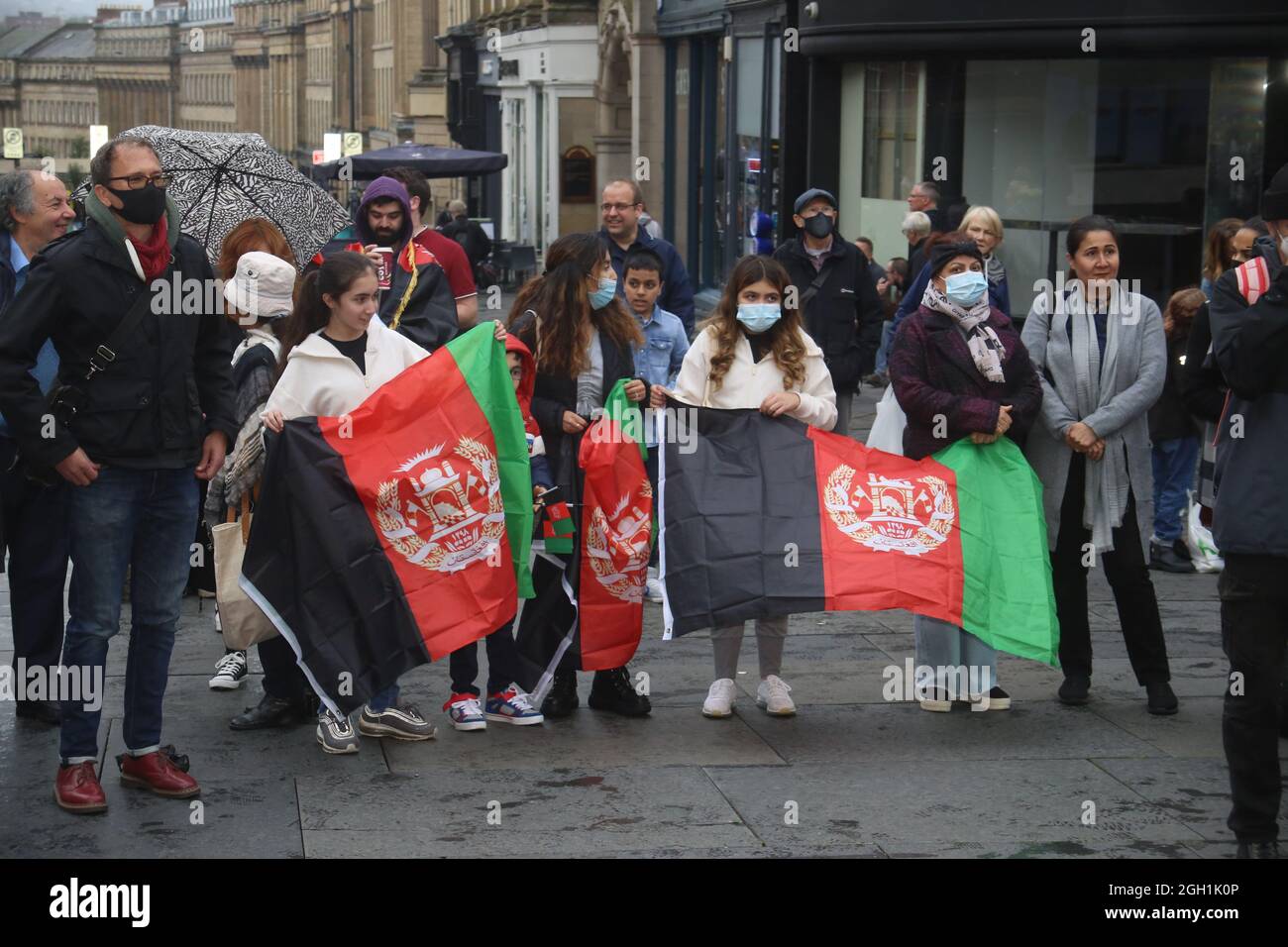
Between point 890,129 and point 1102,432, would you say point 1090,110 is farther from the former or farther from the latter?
point 1102,432

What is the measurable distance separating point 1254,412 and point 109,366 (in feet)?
11.6

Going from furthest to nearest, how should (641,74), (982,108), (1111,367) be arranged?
(641,74) < (982,108) < (1111,367)

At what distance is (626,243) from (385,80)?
223 ft

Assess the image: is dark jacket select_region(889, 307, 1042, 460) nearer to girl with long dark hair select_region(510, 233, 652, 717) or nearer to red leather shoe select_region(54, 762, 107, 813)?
girl with long dark hair select_region(510, 233, 652, 717)

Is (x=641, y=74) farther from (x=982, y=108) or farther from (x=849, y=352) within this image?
(x=849, y=352)

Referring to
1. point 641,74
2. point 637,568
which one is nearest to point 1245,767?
point 637,568

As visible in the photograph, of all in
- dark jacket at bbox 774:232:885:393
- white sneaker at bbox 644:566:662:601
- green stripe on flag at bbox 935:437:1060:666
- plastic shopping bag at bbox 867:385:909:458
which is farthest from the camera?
dark jacket at bbox 774:232:885:393

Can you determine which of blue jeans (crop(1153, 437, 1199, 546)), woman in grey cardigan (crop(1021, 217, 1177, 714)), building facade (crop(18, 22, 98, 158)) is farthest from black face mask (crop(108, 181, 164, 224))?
building facade (crop(18, 22, 98, 158))

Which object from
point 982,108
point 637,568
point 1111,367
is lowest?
point 637,568

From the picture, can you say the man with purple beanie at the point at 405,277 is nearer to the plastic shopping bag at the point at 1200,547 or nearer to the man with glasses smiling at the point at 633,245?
the man with glasses smiling at the point at 633,245

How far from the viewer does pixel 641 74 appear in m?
28.1

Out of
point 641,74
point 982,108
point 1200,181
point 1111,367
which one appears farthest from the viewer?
point 641,74

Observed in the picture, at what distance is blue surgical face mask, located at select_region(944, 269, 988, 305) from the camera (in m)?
7.31

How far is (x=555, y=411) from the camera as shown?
24.0 ft
